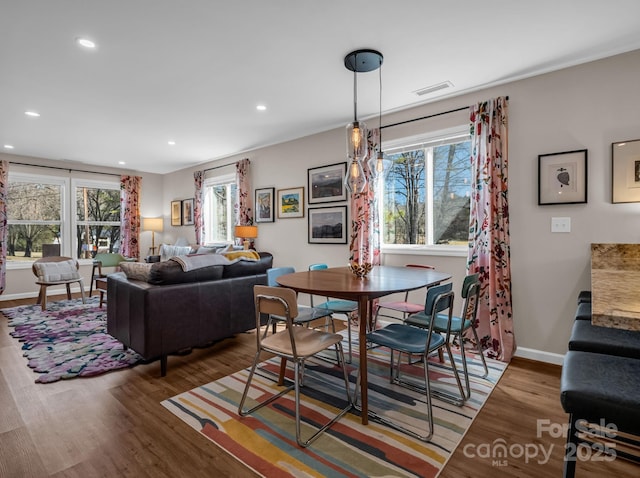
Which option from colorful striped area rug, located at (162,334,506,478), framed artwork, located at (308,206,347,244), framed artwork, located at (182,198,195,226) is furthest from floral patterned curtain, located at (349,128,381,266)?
framed artwork, located at (182,198,195,226)

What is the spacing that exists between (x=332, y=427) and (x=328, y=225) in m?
2.88

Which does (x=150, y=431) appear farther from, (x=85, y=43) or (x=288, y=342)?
(x=85, y=43)

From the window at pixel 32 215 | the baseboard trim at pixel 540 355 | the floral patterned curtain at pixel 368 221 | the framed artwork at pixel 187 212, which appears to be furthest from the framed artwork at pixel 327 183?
the window at pixel 32 215

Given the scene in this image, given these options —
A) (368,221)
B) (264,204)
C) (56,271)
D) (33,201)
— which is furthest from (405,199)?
(33,201)

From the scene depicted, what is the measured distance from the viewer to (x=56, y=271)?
195 inches

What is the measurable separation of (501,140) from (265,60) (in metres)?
2.29

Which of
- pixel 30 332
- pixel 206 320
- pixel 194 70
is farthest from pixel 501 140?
pixel 30 332

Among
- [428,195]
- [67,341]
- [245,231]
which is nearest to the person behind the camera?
[67,341]

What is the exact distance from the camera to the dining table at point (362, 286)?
1896 millimetres

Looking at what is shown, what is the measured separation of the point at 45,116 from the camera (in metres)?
3.94

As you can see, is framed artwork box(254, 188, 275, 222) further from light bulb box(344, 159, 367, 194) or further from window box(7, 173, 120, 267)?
window box(7, 173, 120, 267)

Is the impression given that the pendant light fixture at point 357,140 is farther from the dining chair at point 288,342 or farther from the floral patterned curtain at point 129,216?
the floral patterned curtain at point 129,216

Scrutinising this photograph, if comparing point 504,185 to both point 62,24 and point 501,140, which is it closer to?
point 501,140

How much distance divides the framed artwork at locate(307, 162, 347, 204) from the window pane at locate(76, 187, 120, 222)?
501 cm
